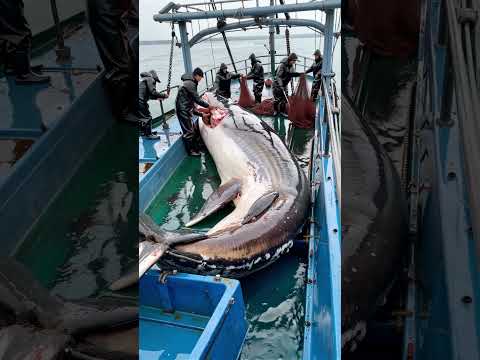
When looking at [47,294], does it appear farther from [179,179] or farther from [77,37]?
[179,179]

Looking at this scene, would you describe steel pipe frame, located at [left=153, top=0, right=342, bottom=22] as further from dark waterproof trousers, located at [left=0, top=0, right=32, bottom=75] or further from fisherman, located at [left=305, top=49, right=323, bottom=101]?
dark waterproof trousers, located at [left=0, top=0, right=32, bottom=75]

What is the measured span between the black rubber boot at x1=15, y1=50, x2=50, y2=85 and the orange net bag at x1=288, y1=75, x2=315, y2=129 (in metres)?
7.50

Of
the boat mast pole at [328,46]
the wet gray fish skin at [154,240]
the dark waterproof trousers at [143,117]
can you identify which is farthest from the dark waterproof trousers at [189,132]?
the dark waterproof trousers at [143,117]

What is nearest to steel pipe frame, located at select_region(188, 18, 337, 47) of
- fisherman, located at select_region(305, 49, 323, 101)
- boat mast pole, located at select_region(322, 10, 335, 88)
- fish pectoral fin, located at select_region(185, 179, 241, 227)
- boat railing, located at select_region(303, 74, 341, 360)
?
boat mast pole, located at select_region(322, 10, 335, 88)

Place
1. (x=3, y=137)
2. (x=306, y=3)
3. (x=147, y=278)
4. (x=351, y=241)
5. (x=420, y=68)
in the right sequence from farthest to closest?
(x=306, y=3) → (x=147, y=278) → (x=351, y=241) → (x=420, y=68) → (x=3, y=137)

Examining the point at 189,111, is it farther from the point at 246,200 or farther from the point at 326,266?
the point at 326,266

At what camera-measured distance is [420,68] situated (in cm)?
182

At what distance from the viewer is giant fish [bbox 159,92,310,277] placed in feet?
11.5

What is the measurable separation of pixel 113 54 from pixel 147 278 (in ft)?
8.63

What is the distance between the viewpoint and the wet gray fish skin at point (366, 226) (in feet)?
6.61

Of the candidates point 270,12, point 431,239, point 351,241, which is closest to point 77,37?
point 431,239

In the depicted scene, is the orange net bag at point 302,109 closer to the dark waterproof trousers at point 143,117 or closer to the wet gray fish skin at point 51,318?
the dark waterproof trousers at point 143,117

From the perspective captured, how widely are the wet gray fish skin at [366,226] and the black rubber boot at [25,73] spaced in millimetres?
1393

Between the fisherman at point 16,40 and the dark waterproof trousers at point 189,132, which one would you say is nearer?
the fisherman at point 16,40
